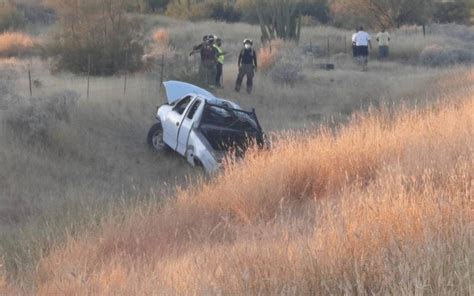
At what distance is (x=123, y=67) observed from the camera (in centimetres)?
2411

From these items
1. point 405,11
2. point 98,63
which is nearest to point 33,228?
point 98,63

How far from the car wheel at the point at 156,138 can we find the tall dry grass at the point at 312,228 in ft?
16.6

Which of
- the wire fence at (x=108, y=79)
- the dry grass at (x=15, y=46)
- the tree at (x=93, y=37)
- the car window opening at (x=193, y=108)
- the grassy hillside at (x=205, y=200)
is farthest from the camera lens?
the dry grass at (x=15, y=46)

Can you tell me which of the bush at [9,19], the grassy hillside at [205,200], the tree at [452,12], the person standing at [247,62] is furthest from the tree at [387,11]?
the grassy hillside at [205,200]

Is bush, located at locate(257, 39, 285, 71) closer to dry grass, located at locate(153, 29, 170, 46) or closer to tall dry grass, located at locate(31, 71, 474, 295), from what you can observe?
dry grass, located at locate(153, 29, 170, 46)

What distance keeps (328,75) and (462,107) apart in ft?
43.1

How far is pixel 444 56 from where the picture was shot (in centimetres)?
2962

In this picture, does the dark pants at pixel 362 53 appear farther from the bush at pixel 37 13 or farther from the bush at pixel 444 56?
the bush at pixel 37 13

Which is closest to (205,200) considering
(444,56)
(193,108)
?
(193,108)

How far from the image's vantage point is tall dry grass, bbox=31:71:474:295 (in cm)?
427

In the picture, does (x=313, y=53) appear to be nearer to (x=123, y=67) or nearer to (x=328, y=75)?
(x=328, y=75)

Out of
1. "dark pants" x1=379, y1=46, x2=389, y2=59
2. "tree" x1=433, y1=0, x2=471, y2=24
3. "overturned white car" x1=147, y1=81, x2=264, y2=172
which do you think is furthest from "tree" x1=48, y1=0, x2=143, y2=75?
"tree" x1=433, y1=0, x2=471, y2=24

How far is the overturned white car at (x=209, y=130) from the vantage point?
483 inches

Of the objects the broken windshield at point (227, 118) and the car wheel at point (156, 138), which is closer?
the broken windshield at point (227, 118)
